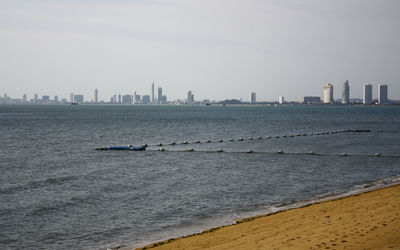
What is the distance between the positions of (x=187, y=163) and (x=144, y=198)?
1726 centimetres

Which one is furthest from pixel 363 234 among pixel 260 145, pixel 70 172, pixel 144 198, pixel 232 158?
pixel 260 145

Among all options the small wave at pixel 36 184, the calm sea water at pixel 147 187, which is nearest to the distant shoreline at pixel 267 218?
the calm sea water at pixel 147 187

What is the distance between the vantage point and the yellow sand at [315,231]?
16.0 metres

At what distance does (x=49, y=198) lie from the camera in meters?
27.7

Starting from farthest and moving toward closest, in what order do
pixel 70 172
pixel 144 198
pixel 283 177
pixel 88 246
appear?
pixel 70 172 → pixel 283 177 → pixel 144 198 → pixel 88 246

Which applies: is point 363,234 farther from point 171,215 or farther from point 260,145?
point 260,145

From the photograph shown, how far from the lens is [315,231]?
1780 centimetres

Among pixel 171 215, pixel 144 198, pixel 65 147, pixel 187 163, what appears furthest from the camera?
pixel 65 147

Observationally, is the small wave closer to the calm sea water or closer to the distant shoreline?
the calm sea water

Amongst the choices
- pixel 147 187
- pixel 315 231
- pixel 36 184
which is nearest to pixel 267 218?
pixel 315 231

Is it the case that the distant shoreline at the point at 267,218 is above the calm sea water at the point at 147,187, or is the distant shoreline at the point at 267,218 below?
above

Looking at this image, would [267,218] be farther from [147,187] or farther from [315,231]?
[147,187]

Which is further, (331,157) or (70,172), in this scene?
(331,157)

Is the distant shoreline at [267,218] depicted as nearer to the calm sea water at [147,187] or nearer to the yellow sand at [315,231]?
the yellow sand at [315,231]
